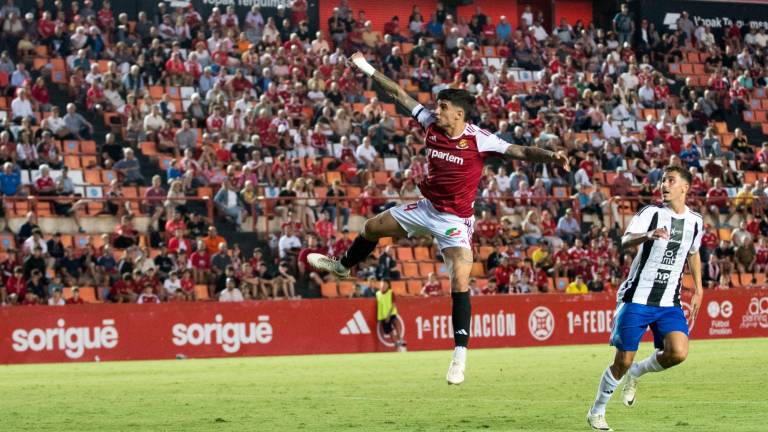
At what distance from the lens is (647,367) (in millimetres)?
12406

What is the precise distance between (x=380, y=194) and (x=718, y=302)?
8.33m

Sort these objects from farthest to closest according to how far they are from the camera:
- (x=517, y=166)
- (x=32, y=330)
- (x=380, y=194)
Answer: (x=517, y=166) → (x=380, y=194) → (x=32, y=330)

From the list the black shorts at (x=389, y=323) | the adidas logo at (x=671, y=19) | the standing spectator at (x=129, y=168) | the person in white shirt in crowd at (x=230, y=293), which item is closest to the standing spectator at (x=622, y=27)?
the adidas logo at (x=671, y=19)

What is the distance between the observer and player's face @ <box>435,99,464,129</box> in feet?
39.7

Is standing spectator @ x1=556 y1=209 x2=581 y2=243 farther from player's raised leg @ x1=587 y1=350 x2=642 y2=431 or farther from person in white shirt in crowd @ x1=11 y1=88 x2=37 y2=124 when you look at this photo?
player's raised leg @ x1=587 y1=350 x2=642 y2=431

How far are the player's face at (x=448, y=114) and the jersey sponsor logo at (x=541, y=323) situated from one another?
1810 centimetres

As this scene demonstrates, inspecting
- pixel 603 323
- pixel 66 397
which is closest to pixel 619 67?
pixel 603 323

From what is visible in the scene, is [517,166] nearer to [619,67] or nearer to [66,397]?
[619,67]

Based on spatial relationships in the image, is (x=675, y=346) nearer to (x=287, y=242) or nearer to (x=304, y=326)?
(x=304, y=326)

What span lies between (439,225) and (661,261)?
2.05m

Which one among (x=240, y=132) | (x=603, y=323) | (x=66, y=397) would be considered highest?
(x=240, y=132)

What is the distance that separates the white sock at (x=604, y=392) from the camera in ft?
37.0

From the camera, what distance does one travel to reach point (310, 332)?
27.7 m

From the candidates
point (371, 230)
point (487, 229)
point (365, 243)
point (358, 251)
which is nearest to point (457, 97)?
point (371, 230)
